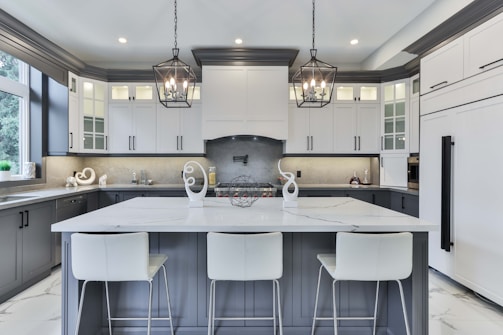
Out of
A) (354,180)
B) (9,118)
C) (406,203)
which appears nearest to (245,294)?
(406,203)

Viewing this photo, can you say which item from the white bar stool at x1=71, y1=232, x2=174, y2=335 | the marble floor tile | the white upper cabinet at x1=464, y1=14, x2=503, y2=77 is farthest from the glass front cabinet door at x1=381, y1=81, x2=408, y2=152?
the white bar stool at x1=71, y1=232, x2=174, y2=335

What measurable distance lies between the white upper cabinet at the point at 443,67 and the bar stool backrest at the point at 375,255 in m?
2.13

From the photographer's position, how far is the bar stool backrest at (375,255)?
169 cm

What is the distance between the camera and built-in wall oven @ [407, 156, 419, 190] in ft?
13.2

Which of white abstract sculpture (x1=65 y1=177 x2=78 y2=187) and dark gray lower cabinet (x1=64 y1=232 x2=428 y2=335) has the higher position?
white abstract sculpture (x1=65 y1=177 x2=78 y2=187)

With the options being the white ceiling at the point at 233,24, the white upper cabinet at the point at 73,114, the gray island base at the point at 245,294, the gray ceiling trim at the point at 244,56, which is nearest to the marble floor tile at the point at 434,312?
the gray island base at the point at 245,294

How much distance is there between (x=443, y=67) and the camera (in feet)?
10.3

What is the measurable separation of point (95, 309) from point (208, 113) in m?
3.03

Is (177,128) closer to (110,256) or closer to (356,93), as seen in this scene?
(356,93)

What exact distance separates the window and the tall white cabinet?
5021 millimetres

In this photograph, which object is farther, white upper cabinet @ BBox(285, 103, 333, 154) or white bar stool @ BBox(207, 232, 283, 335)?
white upper cabinet @ BBox(285, 103, 333, 154)

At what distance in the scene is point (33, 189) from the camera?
151 inches

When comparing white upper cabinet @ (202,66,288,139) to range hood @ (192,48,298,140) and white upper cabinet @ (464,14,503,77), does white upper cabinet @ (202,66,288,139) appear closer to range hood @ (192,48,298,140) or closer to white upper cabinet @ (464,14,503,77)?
range hood @ (192,48,298,140)

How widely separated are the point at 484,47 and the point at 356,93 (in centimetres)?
213
